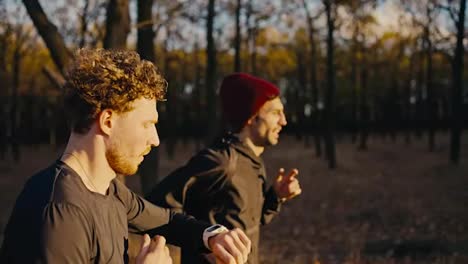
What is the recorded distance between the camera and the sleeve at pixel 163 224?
2.42 metres

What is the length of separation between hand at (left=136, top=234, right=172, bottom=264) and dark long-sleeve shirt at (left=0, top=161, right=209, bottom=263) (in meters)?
0.09

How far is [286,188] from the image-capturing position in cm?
405

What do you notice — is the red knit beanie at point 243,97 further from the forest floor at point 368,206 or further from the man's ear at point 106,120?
the forest floor at point 368,206

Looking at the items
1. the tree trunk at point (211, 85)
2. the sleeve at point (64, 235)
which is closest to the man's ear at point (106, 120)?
the sleeve at point (64, 235)

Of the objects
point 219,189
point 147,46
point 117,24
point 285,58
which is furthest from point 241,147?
point 285,58

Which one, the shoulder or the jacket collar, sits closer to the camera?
the shoulder

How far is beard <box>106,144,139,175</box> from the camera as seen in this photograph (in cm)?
201

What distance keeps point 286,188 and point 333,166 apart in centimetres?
2053

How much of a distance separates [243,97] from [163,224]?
1931mm

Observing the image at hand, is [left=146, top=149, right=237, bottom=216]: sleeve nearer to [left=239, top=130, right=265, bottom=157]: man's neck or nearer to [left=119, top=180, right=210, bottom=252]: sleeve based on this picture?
[left=239, top=130, right=265, bottom=157]: man's neck

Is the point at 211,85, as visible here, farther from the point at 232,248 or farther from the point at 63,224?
the point at 63,224

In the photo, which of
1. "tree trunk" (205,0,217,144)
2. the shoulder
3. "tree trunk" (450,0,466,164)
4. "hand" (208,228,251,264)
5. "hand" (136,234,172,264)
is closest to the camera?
"hand" (136,234,172,264)

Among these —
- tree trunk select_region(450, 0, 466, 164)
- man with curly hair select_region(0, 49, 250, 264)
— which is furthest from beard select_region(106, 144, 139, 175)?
tree trunk select_region(450, 0, 466, 164)

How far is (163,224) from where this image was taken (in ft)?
8.36
